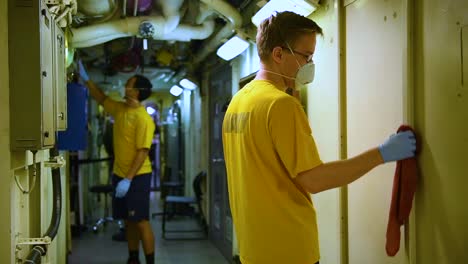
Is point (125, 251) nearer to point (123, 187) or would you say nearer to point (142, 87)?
point (123, 187)

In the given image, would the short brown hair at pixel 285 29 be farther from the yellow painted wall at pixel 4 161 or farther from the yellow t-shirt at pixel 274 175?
the yellow painted wall at pixel 4 161

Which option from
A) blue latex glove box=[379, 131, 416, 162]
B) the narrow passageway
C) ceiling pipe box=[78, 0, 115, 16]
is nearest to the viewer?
blue latex glove box=[379, 131, 416, 162]

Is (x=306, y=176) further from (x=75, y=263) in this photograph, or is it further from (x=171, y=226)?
(x=171, y=226)

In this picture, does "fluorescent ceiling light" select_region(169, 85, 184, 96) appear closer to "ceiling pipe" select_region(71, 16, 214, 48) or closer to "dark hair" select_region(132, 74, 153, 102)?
"dark hair" select_region(132, 74, 153, 102)

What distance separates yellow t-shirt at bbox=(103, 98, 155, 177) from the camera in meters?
4.13

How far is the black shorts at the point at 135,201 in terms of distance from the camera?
4074mm

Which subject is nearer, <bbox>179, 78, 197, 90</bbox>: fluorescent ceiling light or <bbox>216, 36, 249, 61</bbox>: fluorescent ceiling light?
<bbox>216, 36, 249, 61</bbox>: fluorescent ceiling light

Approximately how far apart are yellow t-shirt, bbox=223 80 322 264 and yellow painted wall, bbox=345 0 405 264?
1.00 ft

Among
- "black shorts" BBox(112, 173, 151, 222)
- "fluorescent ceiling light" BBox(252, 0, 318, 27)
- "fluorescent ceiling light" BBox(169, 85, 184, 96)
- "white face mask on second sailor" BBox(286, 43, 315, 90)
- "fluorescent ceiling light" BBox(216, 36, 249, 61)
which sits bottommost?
"black shorts" BBox(112, 173, 151, 222)

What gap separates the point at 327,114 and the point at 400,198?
0.85m

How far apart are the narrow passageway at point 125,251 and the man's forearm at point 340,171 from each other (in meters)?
3.55

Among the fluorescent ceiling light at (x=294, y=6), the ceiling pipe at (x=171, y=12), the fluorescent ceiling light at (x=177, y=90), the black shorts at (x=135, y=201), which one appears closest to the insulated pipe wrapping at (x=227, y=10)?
the ceiling pipe at (x=171, y=12)

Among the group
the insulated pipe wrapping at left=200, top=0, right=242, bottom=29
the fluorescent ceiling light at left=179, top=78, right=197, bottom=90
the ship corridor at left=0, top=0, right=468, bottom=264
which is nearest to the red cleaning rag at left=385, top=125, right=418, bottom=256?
the ship corridor at left=0, top=0, right=468, bottom=264

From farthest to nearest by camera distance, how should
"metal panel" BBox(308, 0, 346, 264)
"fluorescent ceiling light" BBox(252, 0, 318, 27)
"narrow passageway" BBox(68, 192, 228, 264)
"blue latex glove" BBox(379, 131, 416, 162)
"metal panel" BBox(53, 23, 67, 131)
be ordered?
"narrow passageway" BBox(68, 192, 228, 264) → "metal panel" BBox(53, 23, 67, 131) → "fluorescent ceiling light" BBox(252, 0, 318, 27) → "metal panel" BBox(308, 0, 346, 264) → "blue latex glove" BBox(379, 131, 416, 162)
